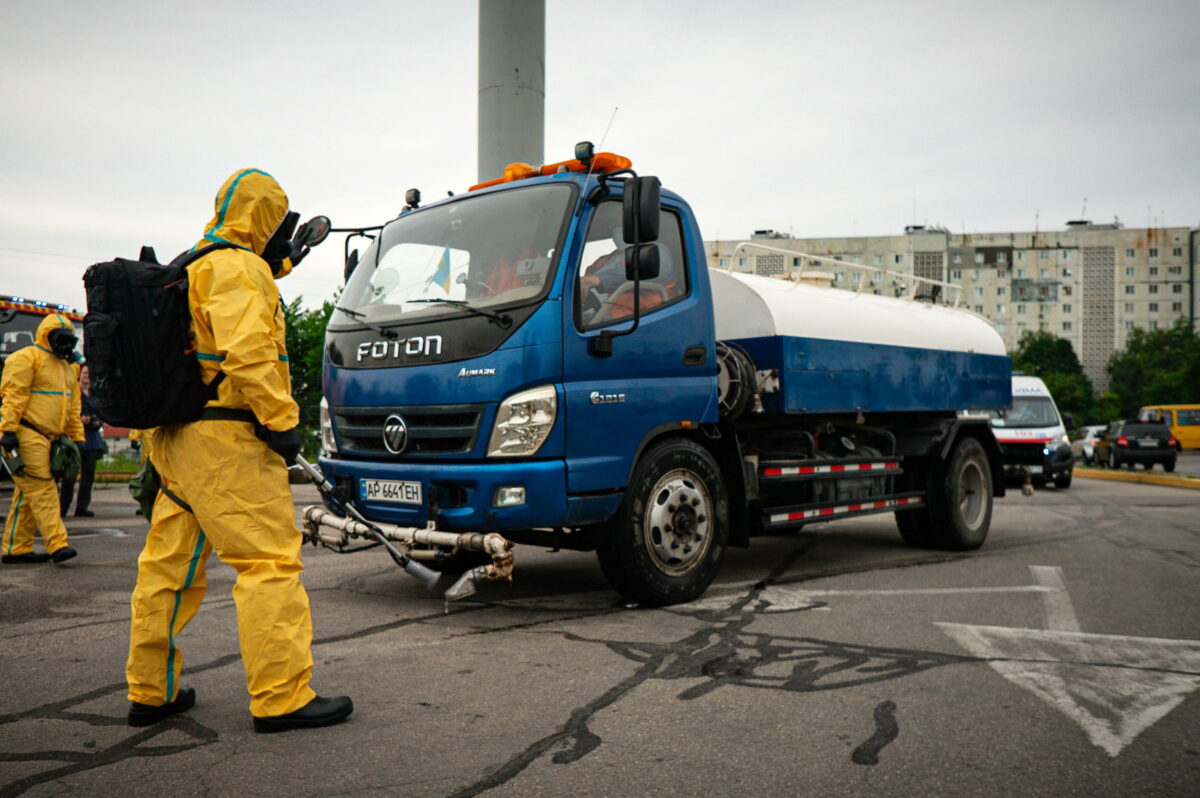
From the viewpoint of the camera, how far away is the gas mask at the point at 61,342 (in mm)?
8125

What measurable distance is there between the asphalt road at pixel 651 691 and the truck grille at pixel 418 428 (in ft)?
3.17

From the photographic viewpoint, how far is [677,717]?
3.79m

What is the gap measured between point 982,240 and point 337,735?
104 meters

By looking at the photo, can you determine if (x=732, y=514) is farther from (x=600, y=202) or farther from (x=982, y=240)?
(x=982, y=240)

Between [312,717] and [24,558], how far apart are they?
210 inches

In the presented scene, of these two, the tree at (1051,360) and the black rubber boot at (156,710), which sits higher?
the tree at (1051,360)

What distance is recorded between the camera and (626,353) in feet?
18.9

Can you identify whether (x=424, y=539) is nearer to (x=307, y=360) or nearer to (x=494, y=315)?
(x=494, y=315)

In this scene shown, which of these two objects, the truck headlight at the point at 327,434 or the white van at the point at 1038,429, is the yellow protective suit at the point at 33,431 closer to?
the truck headlight at the point at 327,434

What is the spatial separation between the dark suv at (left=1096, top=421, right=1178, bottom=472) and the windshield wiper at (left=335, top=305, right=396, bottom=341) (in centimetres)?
2839

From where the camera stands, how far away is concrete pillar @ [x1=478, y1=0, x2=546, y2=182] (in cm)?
1114

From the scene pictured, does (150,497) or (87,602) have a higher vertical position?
(150,497)

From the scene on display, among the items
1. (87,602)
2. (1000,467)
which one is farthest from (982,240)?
(87,602)

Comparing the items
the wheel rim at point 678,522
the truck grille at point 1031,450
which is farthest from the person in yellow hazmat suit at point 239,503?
the truck grille at point 1031,450
